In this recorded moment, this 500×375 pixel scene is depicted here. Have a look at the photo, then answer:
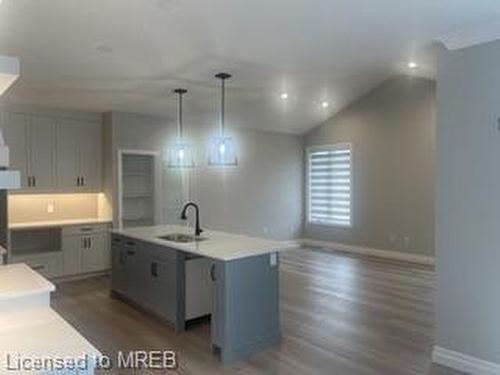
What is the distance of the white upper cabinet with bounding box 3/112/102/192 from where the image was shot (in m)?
5.68

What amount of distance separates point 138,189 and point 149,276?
8.83 ft

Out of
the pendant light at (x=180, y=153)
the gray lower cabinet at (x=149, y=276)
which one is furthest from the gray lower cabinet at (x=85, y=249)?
the pendant light at (x=180, y=153)

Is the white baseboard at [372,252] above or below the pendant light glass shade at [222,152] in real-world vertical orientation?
below

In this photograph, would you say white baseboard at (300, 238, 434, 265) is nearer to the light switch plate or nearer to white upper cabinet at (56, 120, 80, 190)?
the light switch plate

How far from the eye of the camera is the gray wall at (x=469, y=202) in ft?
9.94

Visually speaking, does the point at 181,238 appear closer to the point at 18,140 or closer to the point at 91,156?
the point at 91,156

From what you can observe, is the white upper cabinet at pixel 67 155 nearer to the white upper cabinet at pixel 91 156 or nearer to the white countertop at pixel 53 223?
the white upper cabinet at pixel 91 156

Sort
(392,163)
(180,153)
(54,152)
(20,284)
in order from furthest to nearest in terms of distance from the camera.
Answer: (392,163), (54,152), (180,153), (20,284)

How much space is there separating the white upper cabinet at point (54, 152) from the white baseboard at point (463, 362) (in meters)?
5.21

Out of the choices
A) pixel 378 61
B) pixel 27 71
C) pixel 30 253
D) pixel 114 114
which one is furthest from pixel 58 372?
pixel 114 114

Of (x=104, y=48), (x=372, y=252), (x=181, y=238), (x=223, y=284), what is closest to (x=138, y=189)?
(x=181, y=238)

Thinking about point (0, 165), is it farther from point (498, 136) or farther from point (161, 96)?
point (161, 96)

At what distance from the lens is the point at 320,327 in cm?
408

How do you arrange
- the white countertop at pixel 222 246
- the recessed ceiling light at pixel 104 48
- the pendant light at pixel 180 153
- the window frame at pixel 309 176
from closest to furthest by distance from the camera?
the white countertop at pixel 222 246 < the recessed ceiling light at pixel 104 48 < the pendant light at pixel 180 153 < the window frame at pixel 309 176
